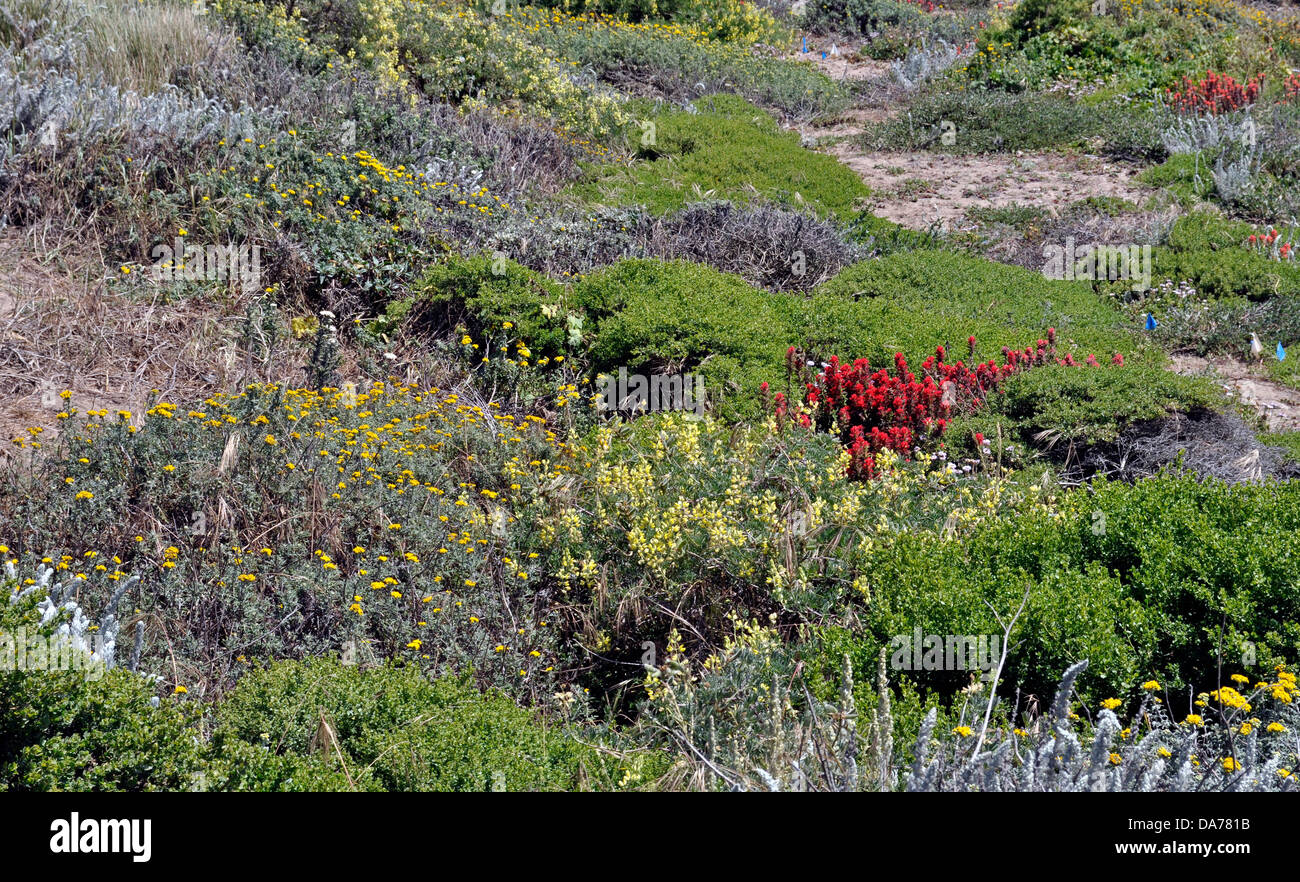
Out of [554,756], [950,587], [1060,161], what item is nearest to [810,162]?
[1060,161]

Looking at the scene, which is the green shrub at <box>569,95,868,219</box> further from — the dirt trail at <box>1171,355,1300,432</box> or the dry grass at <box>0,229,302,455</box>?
the dry grass at <box>0,229,302,455</box>

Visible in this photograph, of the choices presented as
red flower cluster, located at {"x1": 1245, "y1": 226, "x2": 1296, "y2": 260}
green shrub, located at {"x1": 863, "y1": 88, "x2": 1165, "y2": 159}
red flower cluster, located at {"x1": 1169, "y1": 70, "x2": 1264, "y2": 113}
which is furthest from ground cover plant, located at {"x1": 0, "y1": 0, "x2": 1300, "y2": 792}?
red flower cluster, located at {"x1": 1169, "y1": 70, "x2": 1264, "y2": 113}

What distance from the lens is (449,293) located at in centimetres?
661

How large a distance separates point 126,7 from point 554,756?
7.90 meters

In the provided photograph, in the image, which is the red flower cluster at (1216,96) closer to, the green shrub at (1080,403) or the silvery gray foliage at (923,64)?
the silvery gray foliage at (923,64)

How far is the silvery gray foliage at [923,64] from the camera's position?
15453 mm

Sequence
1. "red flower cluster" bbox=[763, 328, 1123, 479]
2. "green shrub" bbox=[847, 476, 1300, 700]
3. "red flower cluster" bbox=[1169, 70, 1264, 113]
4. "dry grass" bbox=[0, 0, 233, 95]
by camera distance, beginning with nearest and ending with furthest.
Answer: "green shrub" bbox=[847, 476, 1300, 700], "red flower cluster" bbox=[763, 328, 1123, 479], "dry grass" bbox=[0, 0, 233, 95], "red flower cluster" bbox=[1169, 70, 1264, 113]

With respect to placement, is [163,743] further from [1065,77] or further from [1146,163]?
[1065,77]

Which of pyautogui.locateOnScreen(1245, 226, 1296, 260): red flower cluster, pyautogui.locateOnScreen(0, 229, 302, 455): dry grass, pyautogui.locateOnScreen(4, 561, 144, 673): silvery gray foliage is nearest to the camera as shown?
pyautogui.locateOnScreen(4, 561, 144, 673): silvery gray foliage

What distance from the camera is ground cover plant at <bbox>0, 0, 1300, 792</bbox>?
3.11 metres

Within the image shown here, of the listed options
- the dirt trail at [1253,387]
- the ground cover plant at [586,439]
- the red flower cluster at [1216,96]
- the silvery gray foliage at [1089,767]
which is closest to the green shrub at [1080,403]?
the ground cover plant at [586,439]

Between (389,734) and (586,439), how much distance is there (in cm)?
270

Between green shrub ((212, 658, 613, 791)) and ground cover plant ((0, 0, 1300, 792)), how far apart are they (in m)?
0.02
